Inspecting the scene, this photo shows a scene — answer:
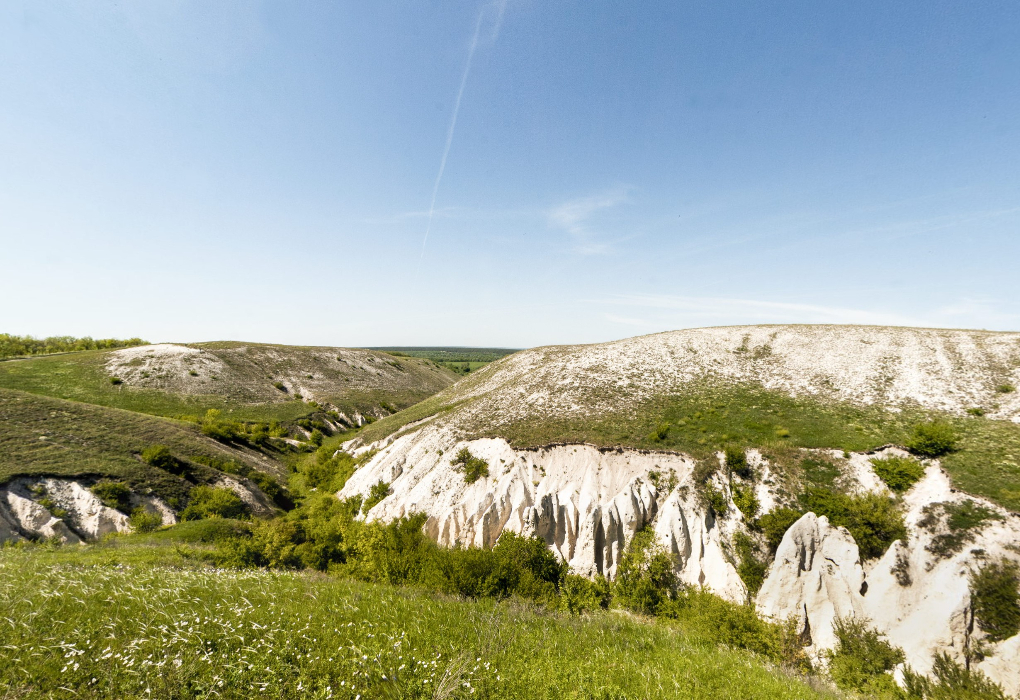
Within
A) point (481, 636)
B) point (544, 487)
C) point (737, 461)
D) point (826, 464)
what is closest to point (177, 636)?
point (481, 636)

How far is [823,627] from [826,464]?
13.8 metres

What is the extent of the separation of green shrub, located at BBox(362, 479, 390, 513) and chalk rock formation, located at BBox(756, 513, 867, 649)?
34.8 metres

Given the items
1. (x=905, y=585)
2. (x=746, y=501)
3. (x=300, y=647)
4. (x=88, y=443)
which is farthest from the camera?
(x=88, y=443)

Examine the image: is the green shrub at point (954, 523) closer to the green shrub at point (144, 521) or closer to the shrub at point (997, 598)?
the shrub at point (997, 598)

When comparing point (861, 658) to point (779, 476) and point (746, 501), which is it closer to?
point (746, 501)

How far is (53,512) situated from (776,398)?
71903 mm

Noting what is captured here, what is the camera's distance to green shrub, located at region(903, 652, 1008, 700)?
18000 mm

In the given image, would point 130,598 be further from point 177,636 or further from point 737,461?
point 737,461

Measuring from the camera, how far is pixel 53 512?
30328 mm

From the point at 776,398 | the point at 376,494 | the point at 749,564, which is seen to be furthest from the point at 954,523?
the point at 376,494

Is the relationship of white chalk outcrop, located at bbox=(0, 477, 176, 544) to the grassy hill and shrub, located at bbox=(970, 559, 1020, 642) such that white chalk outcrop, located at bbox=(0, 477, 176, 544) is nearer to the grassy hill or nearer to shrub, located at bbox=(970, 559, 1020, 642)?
the grassy hill

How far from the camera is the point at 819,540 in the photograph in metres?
27.1

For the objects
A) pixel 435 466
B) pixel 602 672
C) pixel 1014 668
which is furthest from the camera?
pixel 435 466

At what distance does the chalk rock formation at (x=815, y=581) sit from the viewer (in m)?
24.8
